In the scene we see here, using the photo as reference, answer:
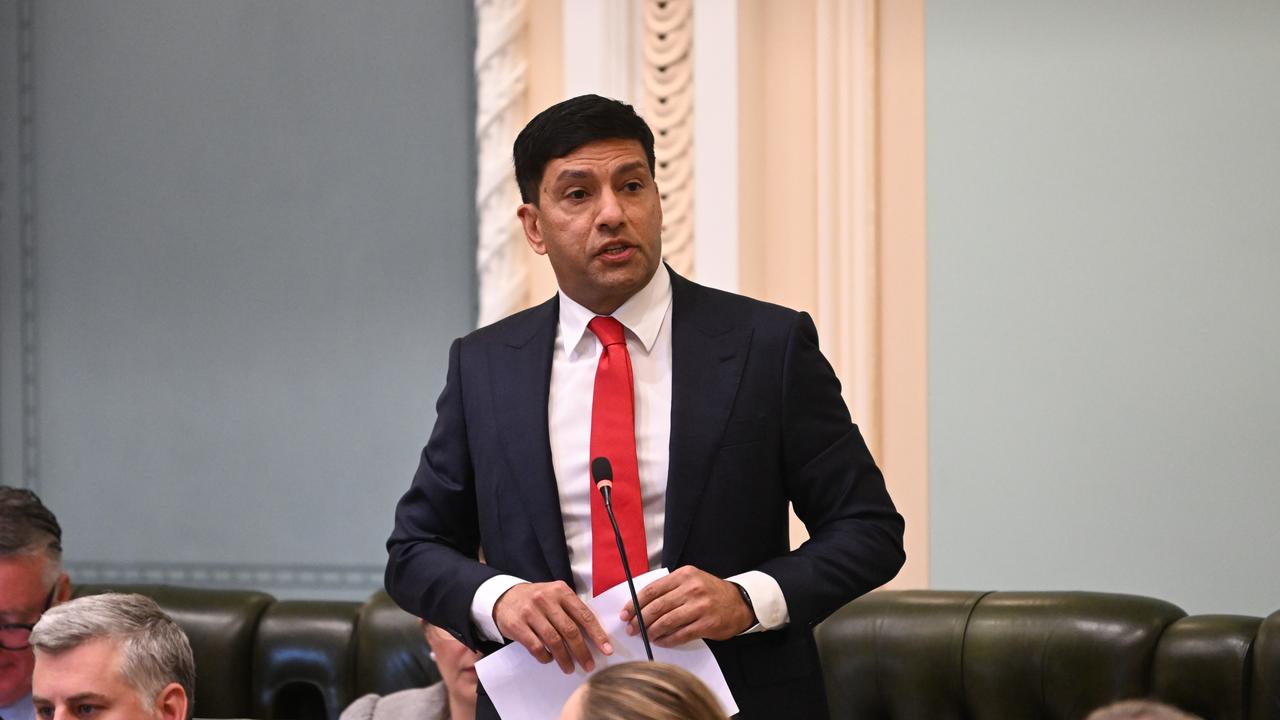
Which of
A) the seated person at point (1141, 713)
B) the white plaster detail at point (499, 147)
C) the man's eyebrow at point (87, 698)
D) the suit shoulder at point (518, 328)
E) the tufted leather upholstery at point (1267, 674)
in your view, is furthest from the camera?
the white plaster detail at point (499, 147)

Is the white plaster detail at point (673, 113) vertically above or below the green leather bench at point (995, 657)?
above

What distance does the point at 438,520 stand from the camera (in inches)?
82.4

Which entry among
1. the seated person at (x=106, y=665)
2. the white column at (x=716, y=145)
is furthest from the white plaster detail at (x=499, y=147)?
the seated person at (x=106, y=665)

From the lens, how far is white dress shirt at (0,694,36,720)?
3.02 meters

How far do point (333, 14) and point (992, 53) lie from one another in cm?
185

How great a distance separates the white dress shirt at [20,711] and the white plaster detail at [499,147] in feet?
4.59

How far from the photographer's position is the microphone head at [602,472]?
1805mm

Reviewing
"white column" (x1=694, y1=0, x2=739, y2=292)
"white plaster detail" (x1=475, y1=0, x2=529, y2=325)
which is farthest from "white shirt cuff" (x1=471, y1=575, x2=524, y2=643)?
"white plaster detail" (x1=475, y1=0, x2=529, y2=325)

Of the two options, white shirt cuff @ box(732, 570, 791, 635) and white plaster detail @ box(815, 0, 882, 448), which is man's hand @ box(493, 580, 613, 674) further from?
white plaster detail @ box(815, 0, 882, 448)

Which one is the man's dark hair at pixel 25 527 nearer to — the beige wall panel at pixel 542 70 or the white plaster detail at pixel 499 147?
the white plaster detail at pixel 499 147

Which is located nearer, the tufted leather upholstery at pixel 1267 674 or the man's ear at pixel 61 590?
the tufted leather upholstery at pixel 1267 674

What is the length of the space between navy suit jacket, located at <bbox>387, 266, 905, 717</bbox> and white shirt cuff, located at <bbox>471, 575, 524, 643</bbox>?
0.01 metres

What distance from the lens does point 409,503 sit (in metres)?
2.11

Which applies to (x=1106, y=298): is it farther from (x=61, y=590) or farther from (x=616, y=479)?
Answer: (x=61, y=590)
